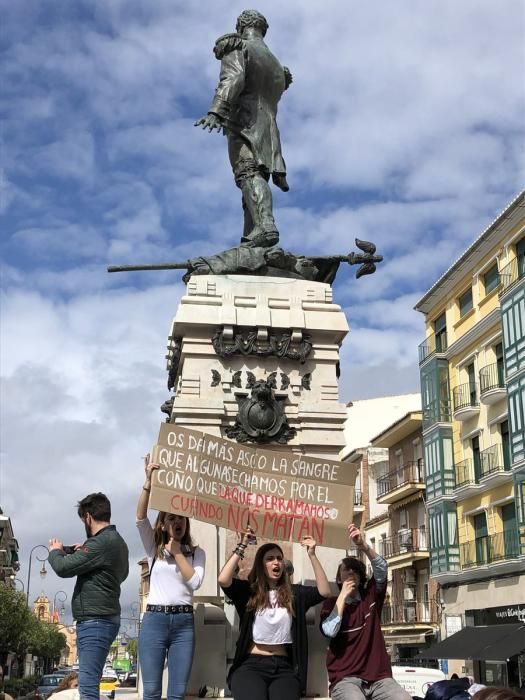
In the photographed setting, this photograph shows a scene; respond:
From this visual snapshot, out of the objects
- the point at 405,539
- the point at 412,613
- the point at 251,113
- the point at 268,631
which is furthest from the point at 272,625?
the point at 405,539

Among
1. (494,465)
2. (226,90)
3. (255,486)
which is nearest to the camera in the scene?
(255,486)

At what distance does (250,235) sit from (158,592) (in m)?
5.13

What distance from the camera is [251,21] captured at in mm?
11602

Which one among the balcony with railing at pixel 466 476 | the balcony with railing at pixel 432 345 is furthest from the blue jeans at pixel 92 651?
the balcony with railing at pixel 432 345

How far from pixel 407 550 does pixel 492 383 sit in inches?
514

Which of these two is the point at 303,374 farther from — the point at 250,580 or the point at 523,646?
the point at 523,646

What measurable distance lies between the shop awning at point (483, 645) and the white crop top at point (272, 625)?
18771 mm

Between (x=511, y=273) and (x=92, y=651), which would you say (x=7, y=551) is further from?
(x=92, y=651)

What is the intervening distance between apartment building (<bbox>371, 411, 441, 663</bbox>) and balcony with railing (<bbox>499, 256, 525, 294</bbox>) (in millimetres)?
11131

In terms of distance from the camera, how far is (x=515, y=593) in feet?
106

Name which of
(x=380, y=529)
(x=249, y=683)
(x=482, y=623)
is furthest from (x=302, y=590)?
(x=380, y=529)

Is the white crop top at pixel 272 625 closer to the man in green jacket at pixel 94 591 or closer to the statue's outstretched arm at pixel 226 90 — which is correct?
the man in green jacket at pixel 94 591

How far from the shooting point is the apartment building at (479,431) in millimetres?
32812

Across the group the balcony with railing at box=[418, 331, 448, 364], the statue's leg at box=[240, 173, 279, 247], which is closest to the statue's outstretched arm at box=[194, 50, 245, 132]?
the statue's leg at box=[240, 173, 279, 247]
